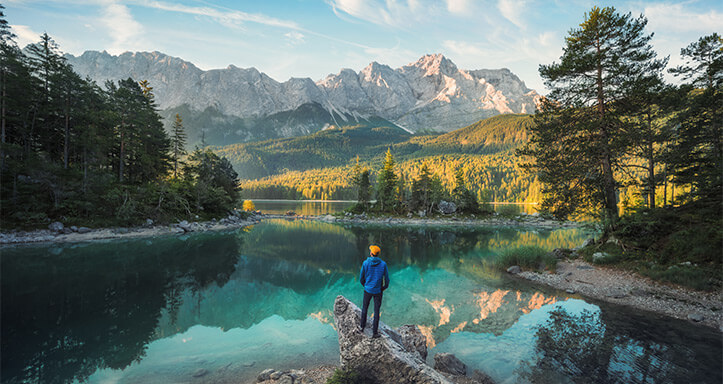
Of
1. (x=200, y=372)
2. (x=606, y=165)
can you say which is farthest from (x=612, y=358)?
(x=606, y=165)

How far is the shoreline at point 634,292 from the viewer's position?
39.3ft

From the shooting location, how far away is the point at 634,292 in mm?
14594

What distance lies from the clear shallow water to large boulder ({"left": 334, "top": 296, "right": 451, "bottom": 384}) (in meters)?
3.41

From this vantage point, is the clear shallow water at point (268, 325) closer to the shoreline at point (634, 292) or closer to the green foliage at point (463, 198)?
the shoreline at point (634, 292)

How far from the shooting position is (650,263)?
53.3ft

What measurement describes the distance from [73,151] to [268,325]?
45757 mm

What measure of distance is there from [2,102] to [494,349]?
5044 centimetres

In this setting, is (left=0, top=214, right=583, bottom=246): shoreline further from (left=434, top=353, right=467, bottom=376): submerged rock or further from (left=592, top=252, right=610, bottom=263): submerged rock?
(left=592, top=252, right=610, bottom=263): submerged rock

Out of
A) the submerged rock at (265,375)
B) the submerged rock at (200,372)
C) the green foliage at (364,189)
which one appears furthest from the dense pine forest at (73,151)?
the submerged rock at (265,375)

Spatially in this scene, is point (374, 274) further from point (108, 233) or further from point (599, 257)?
point (108, 233)

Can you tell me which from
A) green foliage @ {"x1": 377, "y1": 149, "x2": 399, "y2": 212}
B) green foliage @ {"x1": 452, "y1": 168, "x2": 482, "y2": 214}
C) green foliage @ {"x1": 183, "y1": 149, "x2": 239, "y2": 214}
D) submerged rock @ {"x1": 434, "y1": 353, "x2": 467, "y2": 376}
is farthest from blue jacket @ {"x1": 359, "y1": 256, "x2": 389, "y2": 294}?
green foliage @ {"x1": 452, "y1": 168, "x2": 482, "y2": 214}

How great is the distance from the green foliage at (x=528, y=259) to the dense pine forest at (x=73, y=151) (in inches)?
1816

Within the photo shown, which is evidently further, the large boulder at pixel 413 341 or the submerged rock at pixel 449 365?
the large boulder at pixel 413 341

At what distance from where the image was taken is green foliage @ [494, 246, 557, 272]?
21.3m
